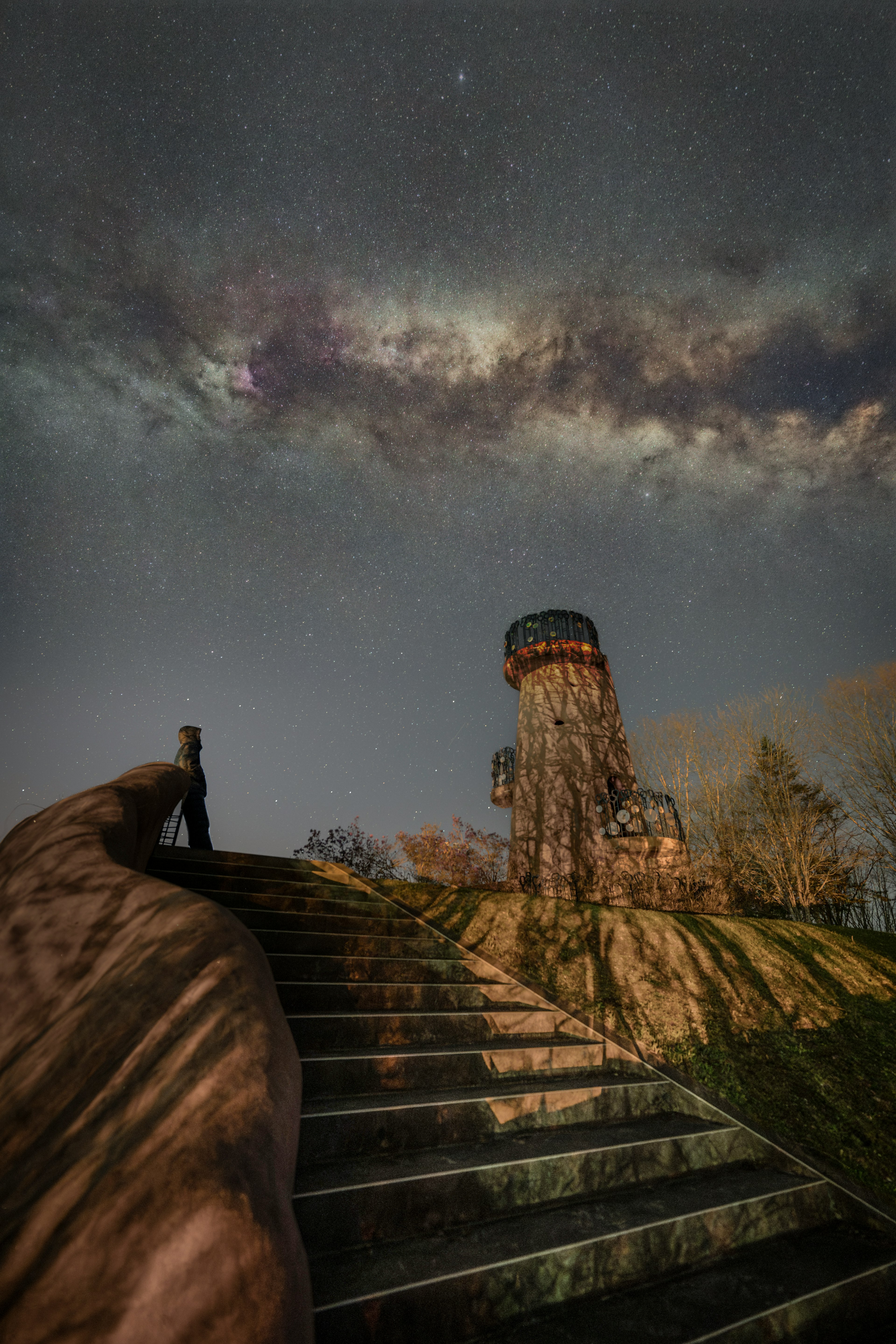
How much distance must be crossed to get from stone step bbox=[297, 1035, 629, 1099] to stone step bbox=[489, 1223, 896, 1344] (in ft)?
4.04

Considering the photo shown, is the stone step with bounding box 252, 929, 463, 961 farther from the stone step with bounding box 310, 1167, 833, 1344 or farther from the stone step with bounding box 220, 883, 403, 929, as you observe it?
the stone step with bounding box 310, 1167, 833, 1344

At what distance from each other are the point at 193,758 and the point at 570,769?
396 inches

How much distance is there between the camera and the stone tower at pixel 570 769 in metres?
13.6

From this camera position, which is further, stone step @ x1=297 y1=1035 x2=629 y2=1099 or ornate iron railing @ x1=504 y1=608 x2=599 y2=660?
ornate iron railing @ x1=504 y1=608 x2=599 y2=660

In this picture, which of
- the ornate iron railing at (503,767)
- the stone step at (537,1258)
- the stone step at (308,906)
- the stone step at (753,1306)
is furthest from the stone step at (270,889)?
the ornate iron railing at (503,767)

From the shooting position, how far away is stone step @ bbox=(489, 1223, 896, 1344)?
1.99 metres

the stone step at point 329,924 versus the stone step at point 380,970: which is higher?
the stone step at point 329,924

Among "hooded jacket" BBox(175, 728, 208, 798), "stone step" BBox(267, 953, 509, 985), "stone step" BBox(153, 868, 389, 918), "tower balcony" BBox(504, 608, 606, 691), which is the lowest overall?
"stone step" BBox(267, 953, 509, 985)

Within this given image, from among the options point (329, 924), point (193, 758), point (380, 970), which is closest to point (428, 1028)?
point (380, 970)

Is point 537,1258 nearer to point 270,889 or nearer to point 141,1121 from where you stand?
point 141,1121

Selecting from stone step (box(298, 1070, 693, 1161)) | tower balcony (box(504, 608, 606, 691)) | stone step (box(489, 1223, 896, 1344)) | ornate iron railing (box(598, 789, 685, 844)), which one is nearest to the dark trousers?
stone step (box(298, 1070, 693, 1161))

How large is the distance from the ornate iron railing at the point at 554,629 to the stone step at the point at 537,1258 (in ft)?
47.9

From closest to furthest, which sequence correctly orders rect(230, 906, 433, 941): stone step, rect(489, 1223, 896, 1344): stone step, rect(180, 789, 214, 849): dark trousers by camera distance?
rect(489, 1223, 896, 1344): stone step → rect(230, 906, 433, 941): stone step → rect(180, 789, 214, 849): dark trousers

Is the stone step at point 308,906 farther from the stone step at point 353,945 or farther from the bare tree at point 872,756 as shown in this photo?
the bare tree at point 872,756
